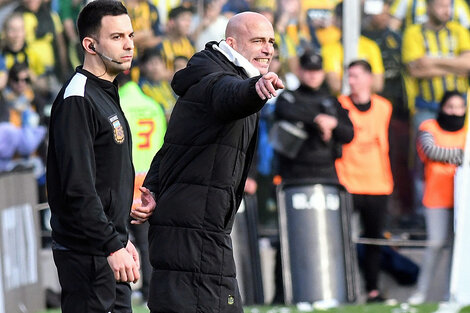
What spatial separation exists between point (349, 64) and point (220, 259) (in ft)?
19.8

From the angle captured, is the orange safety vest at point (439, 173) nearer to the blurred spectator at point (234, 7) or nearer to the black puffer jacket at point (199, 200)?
the blurred spectator at point (234, 7)

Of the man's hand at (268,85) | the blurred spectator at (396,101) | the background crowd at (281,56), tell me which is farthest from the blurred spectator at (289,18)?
the man's hand at (268,85)

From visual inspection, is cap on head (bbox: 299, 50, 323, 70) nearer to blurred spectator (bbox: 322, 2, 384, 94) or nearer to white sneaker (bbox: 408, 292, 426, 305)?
blurred spectator (bbox: 322, 2, 384, 94)

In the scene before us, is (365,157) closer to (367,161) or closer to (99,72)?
(367,161)

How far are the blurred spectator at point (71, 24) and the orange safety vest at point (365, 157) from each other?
8.50 feet

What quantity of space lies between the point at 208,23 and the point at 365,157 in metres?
2.17

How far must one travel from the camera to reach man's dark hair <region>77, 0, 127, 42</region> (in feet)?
19.1

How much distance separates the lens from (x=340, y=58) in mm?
12898

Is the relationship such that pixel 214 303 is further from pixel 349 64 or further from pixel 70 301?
pixel 349 64

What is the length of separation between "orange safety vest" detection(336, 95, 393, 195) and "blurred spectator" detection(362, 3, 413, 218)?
625 millimetres

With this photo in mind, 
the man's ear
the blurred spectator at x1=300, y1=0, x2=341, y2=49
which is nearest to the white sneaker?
the blurred spectator at x1=300, y1=0, x2=341, y2=49

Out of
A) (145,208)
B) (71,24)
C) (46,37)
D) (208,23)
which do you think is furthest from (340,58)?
(145,208)

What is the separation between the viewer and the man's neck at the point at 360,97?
11797 mm

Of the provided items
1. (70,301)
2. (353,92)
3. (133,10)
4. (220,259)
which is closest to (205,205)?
(220,259)
